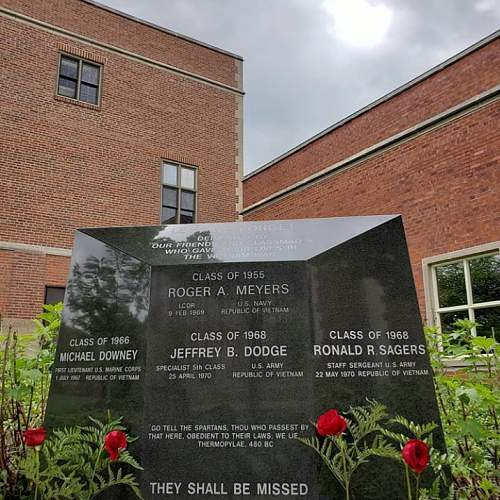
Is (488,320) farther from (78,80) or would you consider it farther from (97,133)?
(78,80)

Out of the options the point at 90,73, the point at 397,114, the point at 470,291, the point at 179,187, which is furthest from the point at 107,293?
the point at 90,73

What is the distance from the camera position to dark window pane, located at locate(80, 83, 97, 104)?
46.6 feet

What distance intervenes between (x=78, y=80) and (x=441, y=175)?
10.3 m

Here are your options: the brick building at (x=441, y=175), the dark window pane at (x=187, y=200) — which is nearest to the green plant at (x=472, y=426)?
the brick building at (x=441, y=175)

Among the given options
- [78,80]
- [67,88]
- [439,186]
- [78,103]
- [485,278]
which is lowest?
[485,278]

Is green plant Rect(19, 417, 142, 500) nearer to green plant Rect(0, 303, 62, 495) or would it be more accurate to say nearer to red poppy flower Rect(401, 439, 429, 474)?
green plant Rect(0, 303, 62, 495)

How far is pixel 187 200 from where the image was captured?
15.5 meters

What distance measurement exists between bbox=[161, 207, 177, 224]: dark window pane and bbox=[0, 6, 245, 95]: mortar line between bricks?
4442mm

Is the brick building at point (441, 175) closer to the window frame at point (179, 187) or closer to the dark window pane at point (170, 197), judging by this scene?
the window frame at point (179, 187)

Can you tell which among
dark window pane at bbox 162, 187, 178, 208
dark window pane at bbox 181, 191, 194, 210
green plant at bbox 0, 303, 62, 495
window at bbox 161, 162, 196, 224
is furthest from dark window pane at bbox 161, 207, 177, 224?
green plant at bbox 0, 303, 62, 495

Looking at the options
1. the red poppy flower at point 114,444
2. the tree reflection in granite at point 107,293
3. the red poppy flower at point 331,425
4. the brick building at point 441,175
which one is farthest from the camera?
the brick building at point 441,175

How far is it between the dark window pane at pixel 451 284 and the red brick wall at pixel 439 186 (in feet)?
0.99

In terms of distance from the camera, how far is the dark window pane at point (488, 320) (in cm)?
784

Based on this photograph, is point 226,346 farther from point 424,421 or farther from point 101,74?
point 101,74
